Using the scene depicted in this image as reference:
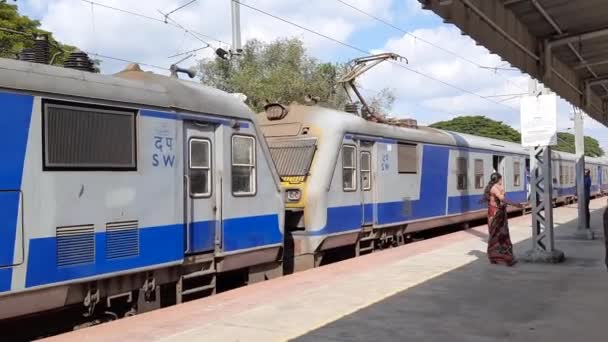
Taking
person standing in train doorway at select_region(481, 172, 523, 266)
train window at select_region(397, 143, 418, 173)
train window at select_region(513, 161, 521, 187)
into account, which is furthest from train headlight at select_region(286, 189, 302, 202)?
train window at select_region(513, 161, 521, 187)

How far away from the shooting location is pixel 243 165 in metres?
8.88

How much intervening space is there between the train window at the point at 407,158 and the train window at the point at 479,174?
4695mm

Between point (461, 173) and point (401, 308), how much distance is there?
35.8 feet

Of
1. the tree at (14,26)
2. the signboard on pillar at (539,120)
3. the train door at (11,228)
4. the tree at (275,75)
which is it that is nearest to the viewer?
the train door at (11,228)

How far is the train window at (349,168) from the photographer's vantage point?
12.0 meters

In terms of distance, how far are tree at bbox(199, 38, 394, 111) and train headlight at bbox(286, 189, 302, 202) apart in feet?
55.7

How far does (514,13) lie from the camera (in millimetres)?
9328

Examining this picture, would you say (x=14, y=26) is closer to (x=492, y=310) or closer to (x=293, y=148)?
(x=293, y=148)

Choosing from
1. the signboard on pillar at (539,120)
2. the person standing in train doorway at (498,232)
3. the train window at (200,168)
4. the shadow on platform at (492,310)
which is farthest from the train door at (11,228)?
the signboard on pillar at (539,120)

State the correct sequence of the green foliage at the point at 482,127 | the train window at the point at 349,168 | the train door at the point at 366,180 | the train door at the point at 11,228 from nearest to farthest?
1. the train door at the point at 11,228
2. the train window at the point at 349,168
3. the train door at the point at 366,180
4. the green foliage at the point at 482,127

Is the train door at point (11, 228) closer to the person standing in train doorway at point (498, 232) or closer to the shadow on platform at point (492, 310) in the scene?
the shadow on platform at point (492, 310)

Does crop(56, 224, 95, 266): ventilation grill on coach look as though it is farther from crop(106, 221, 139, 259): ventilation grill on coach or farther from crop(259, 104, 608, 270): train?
crop(259, 104, 608, 270): train

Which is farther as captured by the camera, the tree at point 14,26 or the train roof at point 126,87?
the tree at point 14,26

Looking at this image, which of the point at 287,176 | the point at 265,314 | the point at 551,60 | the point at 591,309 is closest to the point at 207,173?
the point at 265,314
